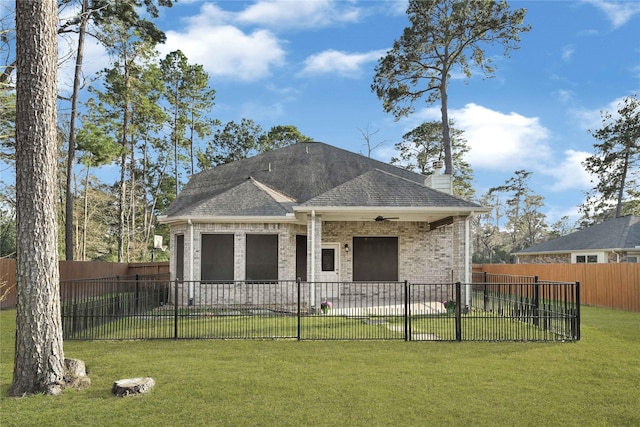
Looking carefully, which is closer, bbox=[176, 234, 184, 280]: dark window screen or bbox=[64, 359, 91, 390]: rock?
bbox=[64, 359, 91, 390]: rock

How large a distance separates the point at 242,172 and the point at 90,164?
30.9 feet

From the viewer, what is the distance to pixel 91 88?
26469mm

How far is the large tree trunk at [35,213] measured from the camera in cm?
561

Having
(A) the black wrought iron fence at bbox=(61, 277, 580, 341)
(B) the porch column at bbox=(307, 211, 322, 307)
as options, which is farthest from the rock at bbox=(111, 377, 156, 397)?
(B) the porch column at bbox=(307, 211, 322, 307)

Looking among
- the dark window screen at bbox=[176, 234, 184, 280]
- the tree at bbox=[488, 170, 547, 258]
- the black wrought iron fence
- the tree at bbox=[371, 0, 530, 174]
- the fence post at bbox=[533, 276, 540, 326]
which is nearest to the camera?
the black wrought iron fence

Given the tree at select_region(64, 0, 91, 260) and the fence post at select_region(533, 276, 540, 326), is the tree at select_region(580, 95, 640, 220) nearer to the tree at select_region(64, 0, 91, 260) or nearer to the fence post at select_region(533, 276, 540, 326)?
the fence post at select_region(533, 276, 540, 326)

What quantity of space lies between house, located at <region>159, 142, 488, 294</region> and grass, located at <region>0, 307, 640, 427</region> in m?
4.81

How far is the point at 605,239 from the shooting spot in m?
22.4

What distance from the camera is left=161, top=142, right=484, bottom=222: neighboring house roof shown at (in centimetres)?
1247

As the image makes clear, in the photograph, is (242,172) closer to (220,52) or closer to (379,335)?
(220,52)

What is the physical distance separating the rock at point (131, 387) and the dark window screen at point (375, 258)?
10453 millimetres

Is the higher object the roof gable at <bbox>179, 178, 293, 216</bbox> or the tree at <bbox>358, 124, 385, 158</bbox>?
the tree at <bbox>358, 124, 385, 158</bbox>

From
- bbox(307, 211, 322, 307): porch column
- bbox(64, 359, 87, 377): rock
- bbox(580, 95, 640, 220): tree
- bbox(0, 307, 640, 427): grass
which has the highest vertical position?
Answer: bbox(580, 95, 640, 220): tree

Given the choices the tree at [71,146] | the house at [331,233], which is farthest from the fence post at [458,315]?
the tree at [71,146]
